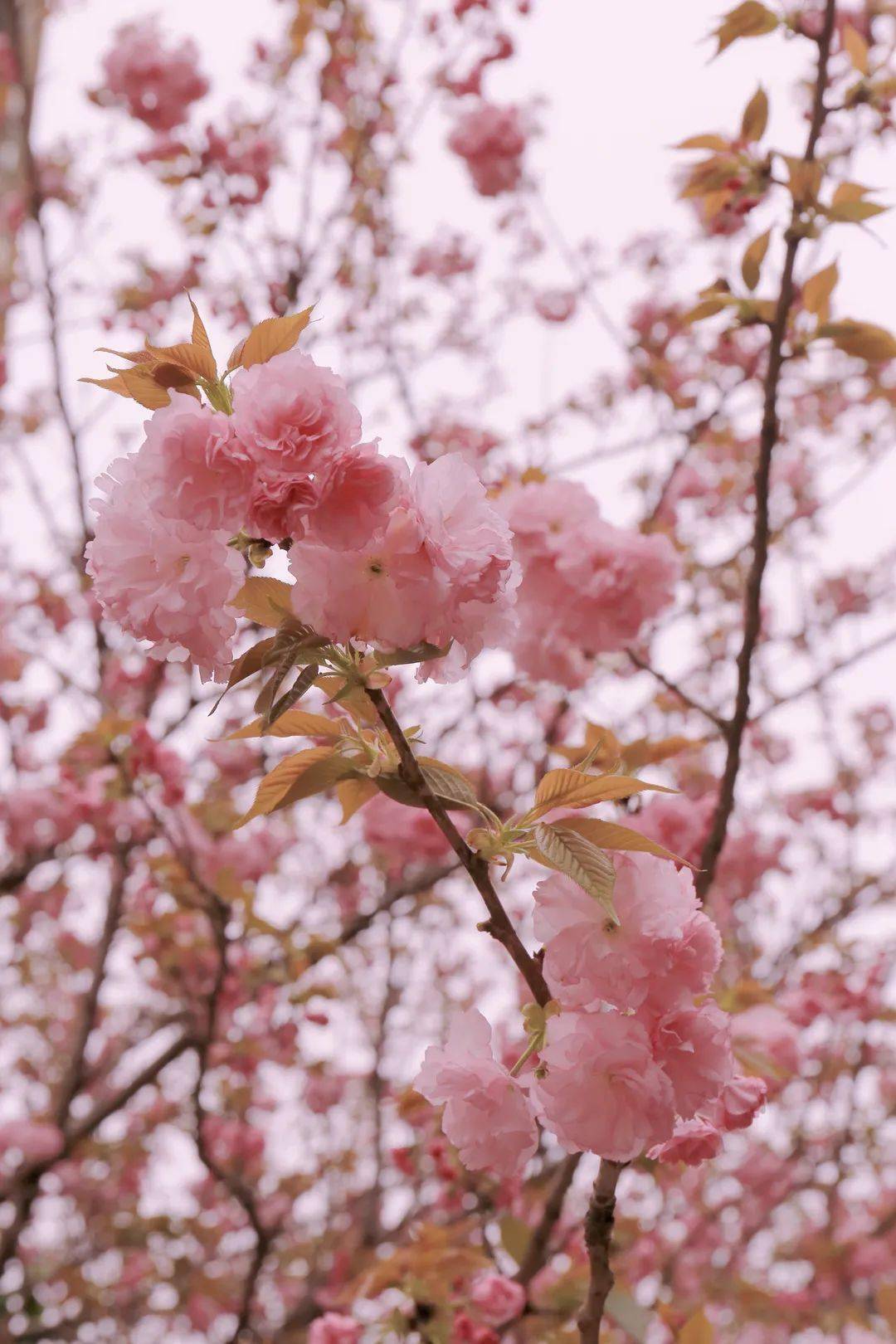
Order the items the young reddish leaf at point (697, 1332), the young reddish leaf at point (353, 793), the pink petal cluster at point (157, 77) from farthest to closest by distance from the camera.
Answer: the pink petal cluster at point (157, 77) < the young reddish leaf at point (697, 1332) < the young reddish leaf at point (353, 793)

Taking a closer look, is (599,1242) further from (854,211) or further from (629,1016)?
(854,211)

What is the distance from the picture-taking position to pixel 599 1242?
106 cm

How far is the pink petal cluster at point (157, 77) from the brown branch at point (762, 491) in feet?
8.54

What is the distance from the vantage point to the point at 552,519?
1.78 meters

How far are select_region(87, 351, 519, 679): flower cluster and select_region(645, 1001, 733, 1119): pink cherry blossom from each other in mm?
351

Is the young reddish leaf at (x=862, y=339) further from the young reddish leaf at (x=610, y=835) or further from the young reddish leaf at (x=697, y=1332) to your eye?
the young reddish leaf at (x=697, y=1332)

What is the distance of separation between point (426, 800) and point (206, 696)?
225 cm

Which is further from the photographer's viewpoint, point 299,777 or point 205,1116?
point 205,1116

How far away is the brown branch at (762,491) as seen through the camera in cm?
159

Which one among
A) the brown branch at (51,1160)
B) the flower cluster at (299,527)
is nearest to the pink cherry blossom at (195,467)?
the flower cluster at (299,527)

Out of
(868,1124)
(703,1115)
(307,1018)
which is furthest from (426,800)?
(868,1124)

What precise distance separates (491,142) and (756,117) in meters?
2.37

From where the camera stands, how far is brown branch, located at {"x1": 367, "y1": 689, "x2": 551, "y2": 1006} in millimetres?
894

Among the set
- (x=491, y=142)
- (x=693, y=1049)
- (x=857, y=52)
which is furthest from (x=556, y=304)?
(x=693, y=1049)
